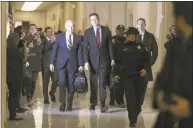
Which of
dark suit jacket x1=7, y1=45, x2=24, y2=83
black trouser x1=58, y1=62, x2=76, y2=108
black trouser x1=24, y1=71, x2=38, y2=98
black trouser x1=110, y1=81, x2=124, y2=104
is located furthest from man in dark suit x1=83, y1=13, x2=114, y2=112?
dark suit jacket x1=7, y1=45, x2=24, y2=83

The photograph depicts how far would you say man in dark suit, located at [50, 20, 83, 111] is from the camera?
8258 millimetres

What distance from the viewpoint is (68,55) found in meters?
8.29

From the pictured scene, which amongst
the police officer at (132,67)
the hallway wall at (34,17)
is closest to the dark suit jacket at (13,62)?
the police officer at (132,67)

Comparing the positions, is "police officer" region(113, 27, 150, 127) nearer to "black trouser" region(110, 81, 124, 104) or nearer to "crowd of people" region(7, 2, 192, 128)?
"crowd of people" region(7, 2, 192, 128)

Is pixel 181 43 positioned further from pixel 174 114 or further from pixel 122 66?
pixel 122 66

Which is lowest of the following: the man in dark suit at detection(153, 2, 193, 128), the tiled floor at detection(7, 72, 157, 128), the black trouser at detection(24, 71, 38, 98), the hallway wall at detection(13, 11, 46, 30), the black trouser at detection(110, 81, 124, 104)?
the tiled floor at detection(7, 72, 157, 128)

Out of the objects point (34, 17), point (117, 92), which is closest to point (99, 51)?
point (117, 92)

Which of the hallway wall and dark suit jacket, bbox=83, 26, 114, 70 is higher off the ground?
the hallway wall

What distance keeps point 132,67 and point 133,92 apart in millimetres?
362

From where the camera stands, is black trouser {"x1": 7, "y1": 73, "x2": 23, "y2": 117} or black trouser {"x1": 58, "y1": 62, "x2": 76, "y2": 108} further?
black trouser {"x1": 58, "y1": 62, "x2": 76, "y2": 108}

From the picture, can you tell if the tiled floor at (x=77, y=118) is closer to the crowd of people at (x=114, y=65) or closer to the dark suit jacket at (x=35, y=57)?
the crowd of people at (x=114, y=65)

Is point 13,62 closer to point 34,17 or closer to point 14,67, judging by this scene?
point 14,67

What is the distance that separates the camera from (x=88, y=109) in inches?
350

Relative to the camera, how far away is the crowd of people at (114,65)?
2.86 meters
